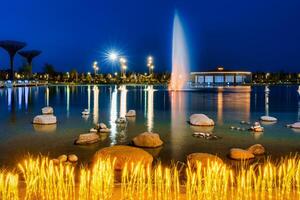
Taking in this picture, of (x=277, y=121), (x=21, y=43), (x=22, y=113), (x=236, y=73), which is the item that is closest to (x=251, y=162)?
(x=277, y=121)

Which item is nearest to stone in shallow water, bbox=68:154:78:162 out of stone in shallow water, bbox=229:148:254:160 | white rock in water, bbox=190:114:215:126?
stone in shallow water, bbox=229:148:254:160

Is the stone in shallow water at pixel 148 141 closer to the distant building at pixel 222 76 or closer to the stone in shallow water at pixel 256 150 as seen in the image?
the stone in shallow water at pixel 256 150

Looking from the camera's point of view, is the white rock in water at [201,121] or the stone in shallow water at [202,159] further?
the white rock in water at [201,121]

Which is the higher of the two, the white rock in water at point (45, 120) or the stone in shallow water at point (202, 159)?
the white rock in water at point (45, 120)

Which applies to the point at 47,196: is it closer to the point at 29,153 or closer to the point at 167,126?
the point at 29,153

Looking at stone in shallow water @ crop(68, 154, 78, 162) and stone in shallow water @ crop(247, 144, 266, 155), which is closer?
stone in shallow water @ crop(68, 154, 78, 162)

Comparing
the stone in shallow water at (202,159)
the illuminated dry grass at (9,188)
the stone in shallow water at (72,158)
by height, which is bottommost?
the stone in shallow water at (72,158)

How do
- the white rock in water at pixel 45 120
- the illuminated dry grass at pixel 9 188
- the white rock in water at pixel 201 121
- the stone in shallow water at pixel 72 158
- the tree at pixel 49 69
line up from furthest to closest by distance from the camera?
the tree at pixel 49 69 → the white rock in water at pixel 45 120 → the white rock in water at pixel 201 121 → the stone in shallow water at pixel 72 158 → the illuminated dry grass at pixel 9 188

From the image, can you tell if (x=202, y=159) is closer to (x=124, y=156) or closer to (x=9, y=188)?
(x=124, y=156)

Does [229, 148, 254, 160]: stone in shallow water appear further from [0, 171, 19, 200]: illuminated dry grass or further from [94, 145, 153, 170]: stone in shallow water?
[0, 171, 19, 200]: illuminated dry grass

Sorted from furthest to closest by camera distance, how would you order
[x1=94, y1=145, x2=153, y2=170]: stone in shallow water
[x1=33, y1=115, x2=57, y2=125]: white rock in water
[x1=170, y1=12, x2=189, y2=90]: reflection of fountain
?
[x1=170, y1=12, x2=189, y2=90]: reflection of fountain, [x1=33, y1=115, x2=57, y2=125]: white rock in water, [x1=94, y1=145, x2=153, y2=170]: stone in shallow water

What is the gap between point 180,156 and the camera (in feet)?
45.7

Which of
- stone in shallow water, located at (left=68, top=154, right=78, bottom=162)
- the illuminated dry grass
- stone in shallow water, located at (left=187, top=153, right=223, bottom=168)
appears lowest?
stone in shallow water, located at (left=68, top=154, right=78, bottom=162)

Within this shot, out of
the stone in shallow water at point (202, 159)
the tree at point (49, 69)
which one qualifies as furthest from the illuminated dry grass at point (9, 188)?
the tree at point (49, 69)
